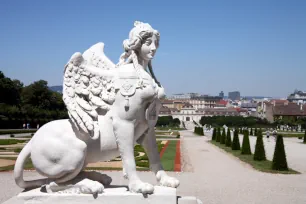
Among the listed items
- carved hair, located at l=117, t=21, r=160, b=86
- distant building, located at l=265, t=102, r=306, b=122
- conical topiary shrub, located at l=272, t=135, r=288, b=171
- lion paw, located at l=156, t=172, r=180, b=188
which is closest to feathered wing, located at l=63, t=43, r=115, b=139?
carved hair, located at l=117, t=21, r=160, b=86

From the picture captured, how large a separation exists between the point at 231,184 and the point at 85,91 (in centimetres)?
752

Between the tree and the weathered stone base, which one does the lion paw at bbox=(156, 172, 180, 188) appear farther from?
the tree

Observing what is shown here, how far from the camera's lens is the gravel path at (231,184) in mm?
9266

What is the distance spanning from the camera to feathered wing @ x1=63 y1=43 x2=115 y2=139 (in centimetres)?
499

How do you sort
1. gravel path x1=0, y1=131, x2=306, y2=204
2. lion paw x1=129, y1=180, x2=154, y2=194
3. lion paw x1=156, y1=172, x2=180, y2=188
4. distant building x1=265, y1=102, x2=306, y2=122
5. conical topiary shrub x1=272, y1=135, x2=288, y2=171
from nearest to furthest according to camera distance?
1. lion paw x1=129, y1=180, x2=154, y2=194
2. lion paw x1=156, y1=172, x2=180, y2=188
3. gravel path x1=0, y1=131, x2=306, y2=204
4. conical topiary shrub x1=272, y1=135, x2=288, y2=171
5. distant building x1=265, y1=102, x2=306, y2=122

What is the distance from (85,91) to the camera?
505 cm

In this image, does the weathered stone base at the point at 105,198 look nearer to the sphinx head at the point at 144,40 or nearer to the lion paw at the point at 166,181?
the lion paw at the point at 166,181

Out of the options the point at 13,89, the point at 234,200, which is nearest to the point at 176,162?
the point at 234,200

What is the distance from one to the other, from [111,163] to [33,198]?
11151mm

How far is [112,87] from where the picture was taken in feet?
16.6

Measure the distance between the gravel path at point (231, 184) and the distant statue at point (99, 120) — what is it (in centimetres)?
428

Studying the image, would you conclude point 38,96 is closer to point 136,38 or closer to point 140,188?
point 136,38

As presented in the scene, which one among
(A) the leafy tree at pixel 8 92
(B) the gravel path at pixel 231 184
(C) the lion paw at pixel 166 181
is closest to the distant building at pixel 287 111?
(A) the leafy tree at pixel 8 92

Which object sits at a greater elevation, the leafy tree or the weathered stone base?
the leafy tree
